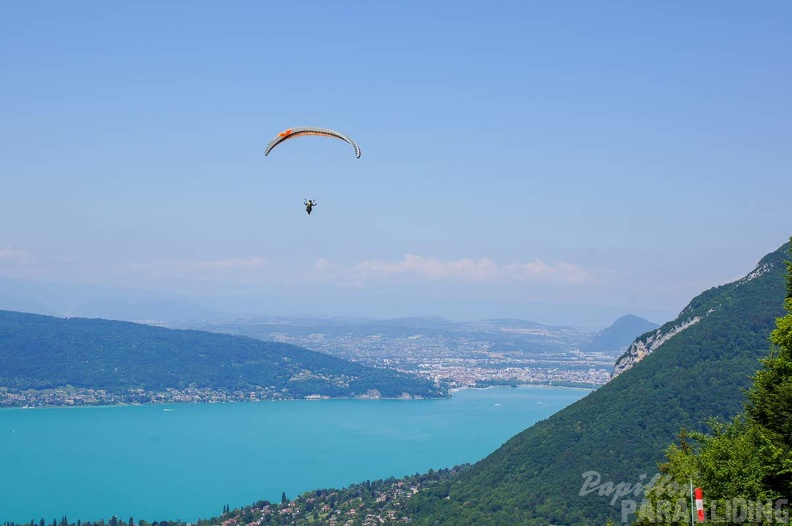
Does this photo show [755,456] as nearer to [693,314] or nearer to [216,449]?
[693,314]

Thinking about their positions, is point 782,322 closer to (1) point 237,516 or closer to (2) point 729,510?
(2) point 729,510

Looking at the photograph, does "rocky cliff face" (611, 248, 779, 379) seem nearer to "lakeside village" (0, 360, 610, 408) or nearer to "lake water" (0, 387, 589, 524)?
"lake water" (0, 387, 589, 524)

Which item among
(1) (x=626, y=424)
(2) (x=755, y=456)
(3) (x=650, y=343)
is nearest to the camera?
(2) (x=755, y=456)

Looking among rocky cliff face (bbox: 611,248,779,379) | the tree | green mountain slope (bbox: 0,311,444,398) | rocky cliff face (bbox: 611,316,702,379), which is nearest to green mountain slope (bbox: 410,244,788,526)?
rocky cliff face (bbox: 611,248,779,379)

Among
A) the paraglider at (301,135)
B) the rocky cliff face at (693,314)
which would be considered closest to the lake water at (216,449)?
the rocky cliff face at (693,314)

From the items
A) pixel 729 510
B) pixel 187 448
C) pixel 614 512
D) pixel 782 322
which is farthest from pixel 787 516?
pixel 187 448

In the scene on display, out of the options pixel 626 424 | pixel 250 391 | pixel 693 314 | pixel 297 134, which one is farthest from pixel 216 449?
pixel 297 134

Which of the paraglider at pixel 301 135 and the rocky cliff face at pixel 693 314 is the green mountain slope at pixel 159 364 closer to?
the rocky cliff face at pixel 693 314
